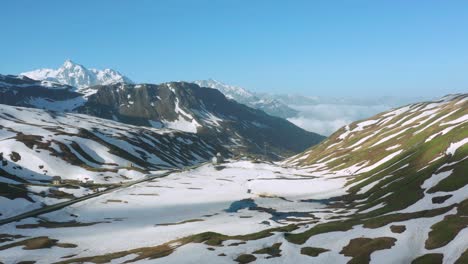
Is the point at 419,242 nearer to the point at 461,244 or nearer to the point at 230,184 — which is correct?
the point at 461,244

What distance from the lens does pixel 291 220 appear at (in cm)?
9812

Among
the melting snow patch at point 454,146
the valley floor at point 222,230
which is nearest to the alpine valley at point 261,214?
the valley floor at point 222,230

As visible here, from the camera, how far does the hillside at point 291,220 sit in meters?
60.8

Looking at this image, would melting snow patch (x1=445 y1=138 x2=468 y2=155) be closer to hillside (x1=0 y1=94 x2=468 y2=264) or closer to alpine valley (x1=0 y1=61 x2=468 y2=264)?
hillside (x1=0 y1=94 x2=468 y2=264)

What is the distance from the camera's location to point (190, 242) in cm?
7475

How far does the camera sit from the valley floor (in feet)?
200

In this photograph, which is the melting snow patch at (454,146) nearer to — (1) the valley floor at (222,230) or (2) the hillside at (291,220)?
(2) the hillside at (291,220)

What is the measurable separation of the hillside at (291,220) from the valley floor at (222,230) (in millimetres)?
246

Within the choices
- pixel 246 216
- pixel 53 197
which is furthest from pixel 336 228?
pixel 53 197

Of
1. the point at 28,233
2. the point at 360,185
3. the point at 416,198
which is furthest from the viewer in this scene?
the point at 360,185

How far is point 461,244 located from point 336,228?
75.0 ft

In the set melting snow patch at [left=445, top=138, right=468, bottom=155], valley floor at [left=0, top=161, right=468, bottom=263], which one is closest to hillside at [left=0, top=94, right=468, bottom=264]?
valley floor at [left=0, top=161, right=468, bottom=263]

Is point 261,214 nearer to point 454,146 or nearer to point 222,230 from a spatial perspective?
point 222,230

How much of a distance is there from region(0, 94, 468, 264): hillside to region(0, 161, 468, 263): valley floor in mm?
246
